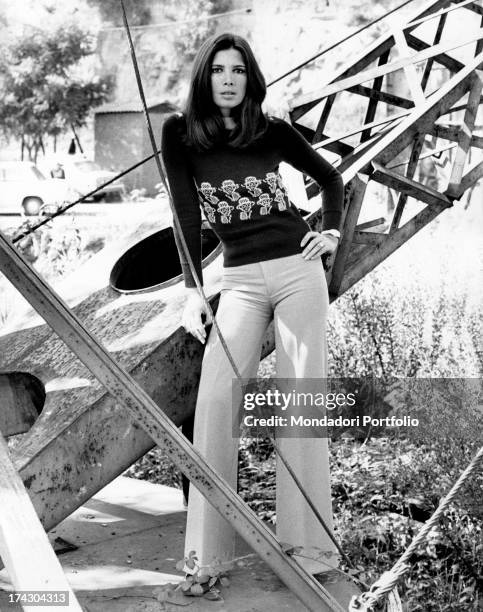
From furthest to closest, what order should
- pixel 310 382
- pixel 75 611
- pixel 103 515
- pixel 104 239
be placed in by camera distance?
1. pixel 104 239
2. pixel 103 515
3. pixel 310 382
4. pixel 75 611

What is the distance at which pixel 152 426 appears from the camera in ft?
6.57

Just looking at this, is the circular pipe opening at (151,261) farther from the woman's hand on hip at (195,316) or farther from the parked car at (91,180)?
the parked car at (91,180)

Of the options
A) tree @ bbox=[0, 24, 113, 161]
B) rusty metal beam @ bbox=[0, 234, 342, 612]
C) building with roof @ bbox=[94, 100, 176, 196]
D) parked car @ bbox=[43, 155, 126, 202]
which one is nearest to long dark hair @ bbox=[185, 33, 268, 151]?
rusty metal beam @ bbox=[0, 234, 342, 612]

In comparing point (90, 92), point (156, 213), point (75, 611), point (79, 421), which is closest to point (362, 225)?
point (156, 213)

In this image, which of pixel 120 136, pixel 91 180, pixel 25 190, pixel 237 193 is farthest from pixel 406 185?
pixel 120 136

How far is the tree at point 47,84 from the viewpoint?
29.5 metres

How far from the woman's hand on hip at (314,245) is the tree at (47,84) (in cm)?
2777

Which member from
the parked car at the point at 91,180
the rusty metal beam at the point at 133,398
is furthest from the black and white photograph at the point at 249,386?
the parked car at the point at 91,180

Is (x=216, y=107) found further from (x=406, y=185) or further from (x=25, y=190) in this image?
(x=25, y=190)

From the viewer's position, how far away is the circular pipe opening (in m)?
4.25

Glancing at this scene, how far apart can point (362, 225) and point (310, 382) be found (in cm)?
157

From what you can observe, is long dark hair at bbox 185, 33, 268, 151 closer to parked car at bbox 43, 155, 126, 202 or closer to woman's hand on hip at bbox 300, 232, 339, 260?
woman's hand on hip at bbox 300, 232, 339, 260

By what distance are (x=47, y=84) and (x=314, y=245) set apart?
2878 centimetres

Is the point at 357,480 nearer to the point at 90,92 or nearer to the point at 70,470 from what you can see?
the point at 70,470
